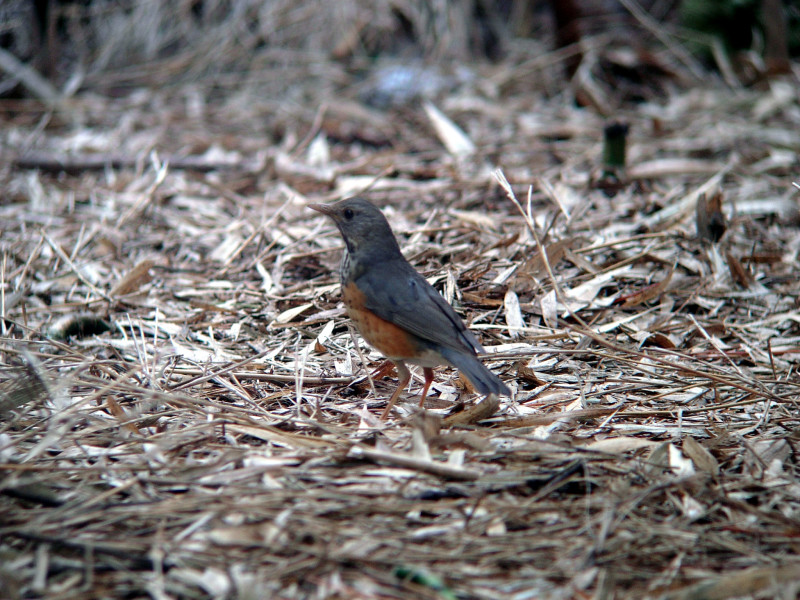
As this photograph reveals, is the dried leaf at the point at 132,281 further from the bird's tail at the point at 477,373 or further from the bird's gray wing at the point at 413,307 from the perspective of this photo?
the bird's tail at the point at 477,373

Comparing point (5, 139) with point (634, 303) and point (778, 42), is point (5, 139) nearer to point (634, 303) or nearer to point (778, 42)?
point (634, 303)

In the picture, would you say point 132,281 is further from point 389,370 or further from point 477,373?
point 477,373

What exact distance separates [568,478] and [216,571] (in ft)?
4.38

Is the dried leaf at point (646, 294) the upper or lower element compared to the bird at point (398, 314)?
lower

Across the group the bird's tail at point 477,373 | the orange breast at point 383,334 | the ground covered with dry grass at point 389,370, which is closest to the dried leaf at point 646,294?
the ground covered with dry grass at point 389,370

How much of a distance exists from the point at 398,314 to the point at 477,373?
0.55m

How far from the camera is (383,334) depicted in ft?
11.9

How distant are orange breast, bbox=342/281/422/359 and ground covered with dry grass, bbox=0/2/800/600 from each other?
31 cm

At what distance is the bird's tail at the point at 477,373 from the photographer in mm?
3201

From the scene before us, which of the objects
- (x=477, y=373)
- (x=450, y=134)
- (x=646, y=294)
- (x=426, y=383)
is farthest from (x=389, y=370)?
(x=450, y=134)

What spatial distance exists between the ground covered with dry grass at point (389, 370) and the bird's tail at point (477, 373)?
18 centimetres

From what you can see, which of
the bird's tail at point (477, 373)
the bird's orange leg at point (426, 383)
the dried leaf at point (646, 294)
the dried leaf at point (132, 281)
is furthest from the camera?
the dried leaf at point (132, 281)

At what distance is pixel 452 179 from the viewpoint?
20.7 ft

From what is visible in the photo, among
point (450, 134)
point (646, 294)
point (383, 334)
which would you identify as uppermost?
point (383, 334)
